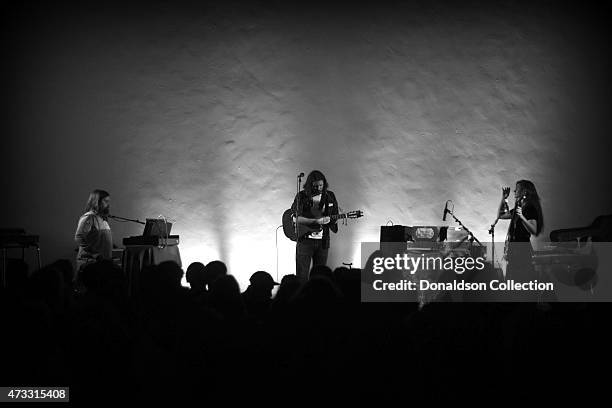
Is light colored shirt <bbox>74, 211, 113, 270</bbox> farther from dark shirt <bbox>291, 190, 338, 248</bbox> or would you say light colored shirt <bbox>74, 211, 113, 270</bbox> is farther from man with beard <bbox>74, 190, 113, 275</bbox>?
dark shirt <bbox>291, 190, 338, 248</bbox>

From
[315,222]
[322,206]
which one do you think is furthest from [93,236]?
[322,206]

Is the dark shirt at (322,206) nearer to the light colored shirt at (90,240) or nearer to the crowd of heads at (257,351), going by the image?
the light colored shirt at (90,240)

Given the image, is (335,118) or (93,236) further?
(335,118)

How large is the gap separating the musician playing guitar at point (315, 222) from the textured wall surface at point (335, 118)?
5.36 feet

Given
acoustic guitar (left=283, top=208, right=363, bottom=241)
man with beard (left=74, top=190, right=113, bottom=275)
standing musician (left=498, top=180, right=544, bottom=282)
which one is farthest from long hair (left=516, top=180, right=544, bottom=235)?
man with beard (left=74, top=190, right=113, bottom=275)

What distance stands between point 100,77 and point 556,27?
6978 millimetres

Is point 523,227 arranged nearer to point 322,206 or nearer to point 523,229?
point 523,229

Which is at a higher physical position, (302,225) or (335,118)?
(335,118)

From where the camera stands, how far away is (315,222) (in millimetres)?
6715

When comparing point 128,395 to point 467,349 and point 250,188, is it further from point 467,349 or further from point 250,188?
point 250,188

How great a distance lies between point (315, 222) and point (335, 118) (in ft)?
8.27

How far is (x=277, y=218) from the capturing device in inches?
340

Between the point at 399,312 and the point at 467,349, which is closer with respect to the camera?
the point at 467,349

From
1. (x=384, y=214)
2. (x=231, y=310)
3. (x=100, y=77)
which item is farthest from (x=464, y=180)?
(x=231, y=310)
